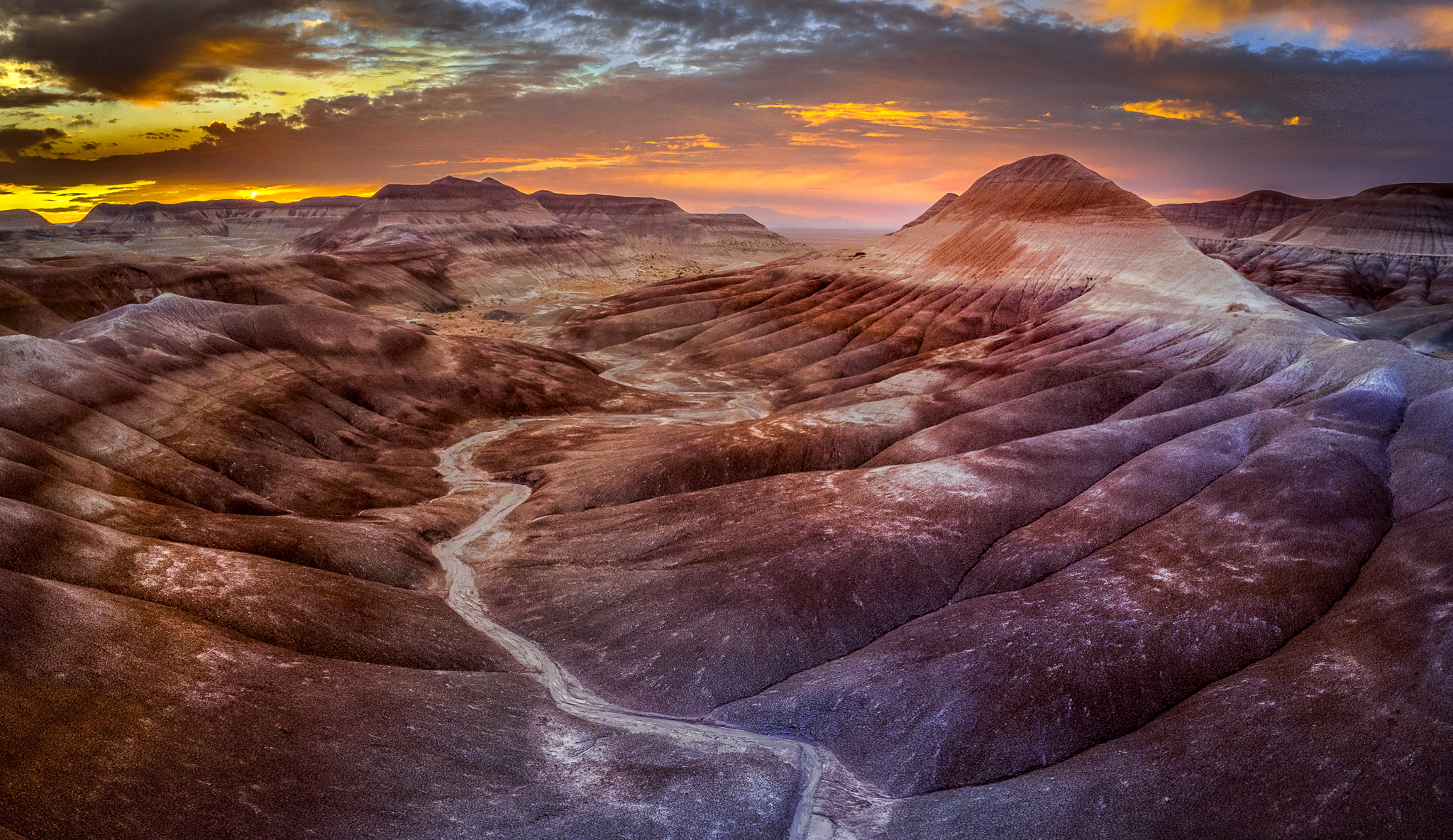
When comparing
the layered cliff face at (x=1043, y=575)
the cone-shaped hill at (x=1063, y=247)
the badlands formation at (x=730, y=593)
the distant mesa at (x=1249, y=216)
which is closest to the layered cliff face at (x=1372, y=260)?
the distant mesa at (x=1249, y=216)

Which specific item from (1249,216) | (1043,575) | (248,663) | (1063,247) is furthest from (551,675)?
(1249,216)

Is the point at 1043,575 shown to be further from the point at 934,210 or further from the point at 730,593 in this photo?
the point at 934,210

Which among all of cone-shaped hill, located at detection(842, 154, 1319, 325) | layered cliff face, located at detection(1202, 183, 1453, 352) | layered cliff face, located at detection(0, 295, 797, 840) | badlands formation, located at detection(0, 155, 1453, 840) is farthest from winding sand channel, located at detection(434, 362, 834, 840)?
layered cliff face, located at detection(1202, 183, 1453, 352)

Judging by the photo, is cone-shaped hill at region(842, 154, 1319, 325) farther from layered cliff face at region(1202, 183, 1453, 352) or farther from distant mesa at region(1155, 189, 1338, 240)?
distant mesa at region(1155, 189, 1338, 240)

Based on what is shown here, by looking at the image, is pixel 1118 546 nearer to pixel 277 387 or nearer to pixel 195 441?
pixel 195 441

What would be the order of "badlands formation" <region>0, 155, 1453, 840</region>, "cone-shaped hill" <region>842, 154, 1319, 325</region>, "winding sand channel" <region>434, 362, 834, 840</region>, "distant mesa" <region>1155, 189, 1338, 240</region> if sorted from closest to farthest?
1. "badlands formation" <region>0, 155, 1453, 840</region>
2. "winding sand channel" <region>434, 362, 834, 840</region>
3. "cone-shaped hill" <region>842, 154, 1319, 325</region>
4. "distant mesa" <region>1155, 189, 1338, 240</region>

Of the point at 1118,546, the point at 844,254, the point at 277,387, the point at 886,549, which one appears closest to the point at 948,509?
the point at 886,549

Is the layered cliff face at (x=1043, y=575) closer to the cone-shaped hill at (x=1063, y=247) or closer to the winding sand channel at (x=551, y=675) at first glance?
the winding sand channel at (x=551, y=675)
